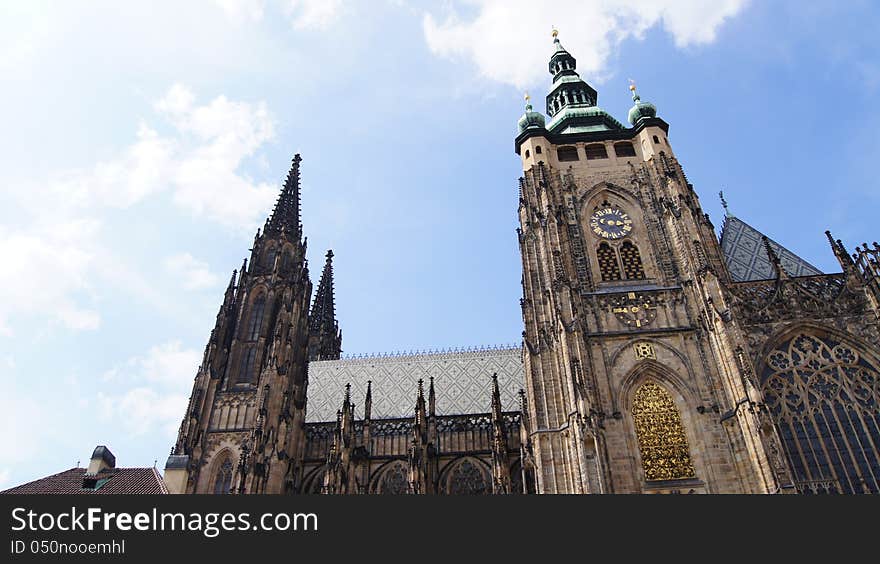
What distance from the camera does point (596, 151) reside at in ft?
100

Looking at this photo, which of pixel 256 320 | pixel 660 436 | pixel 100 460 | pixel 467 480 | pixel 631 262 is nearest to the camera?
pixel 660 436

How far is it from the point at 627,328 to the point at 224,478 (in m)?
19.2

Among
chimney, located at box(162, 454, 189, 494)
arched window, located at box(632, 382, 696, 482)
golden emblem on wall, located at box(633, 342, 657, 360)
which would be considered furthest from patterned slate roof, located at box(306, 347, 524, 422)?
arched window, located at box(632, 382, 696, 482)

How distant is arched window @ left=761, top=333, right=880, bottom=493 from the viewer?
19.7m

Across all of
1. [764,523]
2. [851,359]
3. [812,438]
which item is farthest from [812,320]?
[764,523]

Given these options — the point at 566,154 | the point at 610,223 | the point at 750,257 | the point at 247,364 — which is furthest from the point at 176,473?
the point at 750,257

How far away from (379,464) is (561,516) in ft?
69.9

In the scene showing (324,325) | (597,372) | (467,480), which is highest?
(324,325)

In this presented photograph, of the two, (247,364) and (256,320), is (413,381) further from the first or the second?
(247,364)

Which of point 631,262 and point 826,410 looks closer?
point 826,410

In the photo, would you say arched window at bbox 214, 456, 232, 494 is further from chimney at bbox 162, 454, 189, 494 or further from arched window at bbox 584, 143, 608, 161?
arched window at bbox 584, 143, 608, 161

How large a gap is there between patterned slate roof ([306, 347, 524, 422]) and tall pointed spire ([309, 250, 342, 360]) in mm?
6263

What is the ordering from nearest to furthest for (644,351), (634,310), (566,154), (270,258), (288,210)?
(644,351)
(634,310)
(566,154)
(270,258)
(288,210)

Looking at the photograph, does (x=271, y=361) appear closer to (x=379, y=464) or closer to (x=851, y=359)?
(x=379, y=464)
